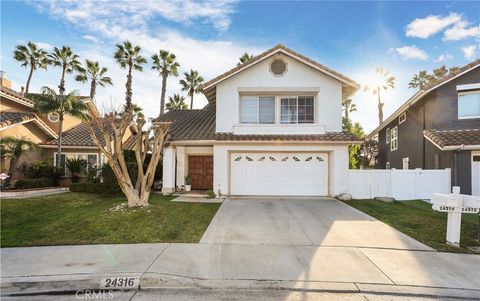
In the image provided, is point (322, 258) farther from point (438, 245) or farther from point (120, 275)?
point (120, 275)

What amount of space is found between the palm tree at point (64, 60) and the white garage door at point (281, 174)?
21.7 metres

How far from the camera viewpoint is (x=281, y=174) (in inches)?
523

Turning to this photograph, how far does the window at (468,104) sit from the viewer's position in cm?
1352

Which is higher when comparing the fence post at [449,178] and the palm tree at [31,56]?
the palm tree at [31,56]

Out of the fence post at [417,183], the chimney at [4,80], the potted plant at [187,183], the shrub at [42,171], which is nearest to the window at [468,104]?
the fence post at [417,183]

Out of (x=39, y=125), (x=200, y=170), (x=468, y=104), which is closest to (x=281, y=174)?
(x=200, y=170)

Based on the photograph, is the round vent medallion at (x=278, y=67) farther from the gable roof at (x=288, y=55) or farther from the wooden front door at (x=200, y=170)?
the wooden front door at (x=200, y=170)

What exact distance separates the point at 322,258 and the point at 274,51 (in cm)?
1143

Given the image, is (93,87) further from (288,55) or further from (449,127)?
(449,127)

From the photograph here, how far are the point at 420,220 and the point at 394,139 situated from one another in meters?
13.7

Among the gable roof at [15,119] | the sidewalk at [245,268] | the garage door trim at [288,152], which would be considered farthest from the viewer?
the gable roof at [15,119]

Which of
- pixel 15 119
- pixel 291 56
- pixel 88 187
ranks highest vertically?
pixel 291 56

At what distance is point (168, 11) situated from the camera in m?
10.7

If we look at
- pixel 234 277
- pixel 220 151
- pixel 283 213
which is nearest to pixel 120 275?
pixel 234 277
